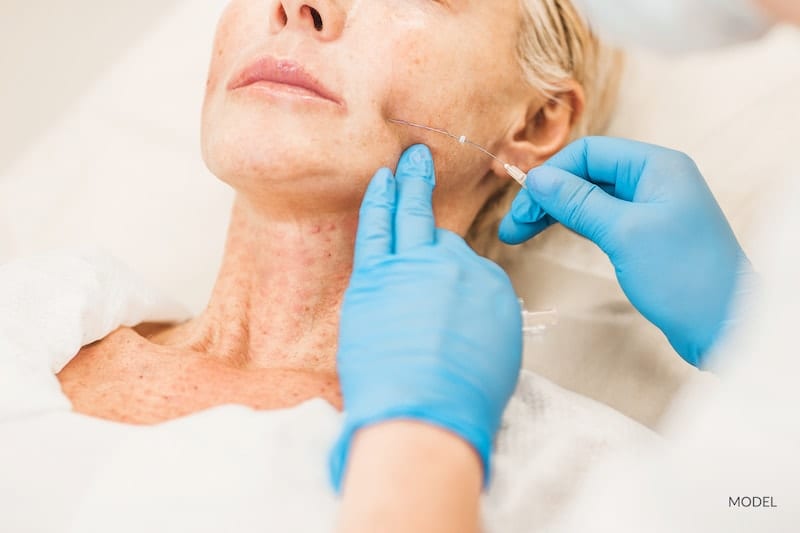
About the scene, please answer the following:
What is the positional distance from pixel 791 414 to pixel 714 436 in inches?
3.0

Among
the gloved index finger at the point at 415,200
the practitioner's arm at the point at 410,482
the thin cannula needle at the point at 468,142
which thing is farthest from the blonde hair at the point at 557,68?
the practitioner's arm at the point at 410,482

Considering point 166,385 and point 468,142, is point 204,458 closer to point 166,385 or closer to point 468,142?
point 166,385

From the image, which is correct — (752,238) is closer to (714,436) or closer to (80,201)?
(714,436)

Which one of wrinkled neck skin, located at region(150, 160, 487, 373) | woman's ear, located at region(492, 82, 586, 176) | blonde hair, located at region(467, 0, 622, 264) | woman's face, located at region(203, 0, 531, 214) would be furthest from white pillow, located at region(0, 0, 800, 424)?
woman's face, located at region(203, 0, 531, 214)

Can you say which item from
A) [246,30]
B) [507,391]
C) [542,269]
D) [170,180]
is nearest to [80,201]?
[170,180]

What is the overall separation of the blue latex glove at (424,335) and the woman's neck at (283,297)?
210 millimetres

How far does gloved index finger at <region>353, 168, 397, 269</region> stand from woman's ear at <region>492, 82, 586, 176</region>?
12.3 inches

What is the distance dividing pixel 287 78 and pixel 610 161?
52cm

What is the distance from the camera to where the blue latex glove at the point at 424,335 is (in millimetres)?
929

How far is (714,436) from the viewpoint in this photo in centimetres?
85

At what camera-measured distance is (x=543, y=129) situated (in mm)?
1515

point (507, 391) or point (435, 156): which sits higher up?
point (435, 156)

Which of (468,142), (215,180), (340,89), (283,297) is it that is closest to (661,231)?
(468,142)

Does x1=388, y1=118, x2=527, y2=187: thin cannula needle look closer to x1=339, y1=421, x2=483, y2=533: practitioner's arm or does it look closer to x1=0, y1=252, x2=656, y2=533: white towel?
x1=0, y1=252, x2=656, y2=533: white towel
